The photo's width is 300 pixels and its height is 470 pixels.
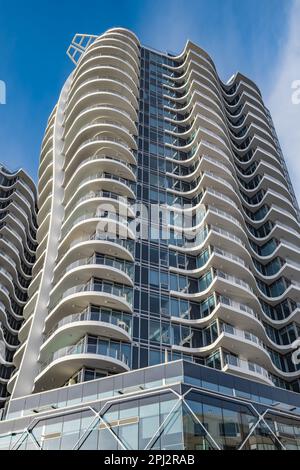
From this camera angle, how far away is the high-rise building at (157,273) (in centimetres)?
3056

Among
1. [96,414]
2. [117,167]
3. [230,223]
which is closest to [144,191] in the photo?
[117,167]

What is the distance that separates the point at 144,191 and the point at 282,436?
29660mm

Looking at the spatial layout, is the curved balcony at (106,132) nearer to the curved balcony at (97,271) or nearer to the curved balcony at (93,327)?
the curved balcony at (97,271)

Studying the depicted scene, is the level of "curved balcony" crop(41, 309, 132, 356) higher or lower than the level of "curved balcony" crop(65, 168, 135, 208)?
lower

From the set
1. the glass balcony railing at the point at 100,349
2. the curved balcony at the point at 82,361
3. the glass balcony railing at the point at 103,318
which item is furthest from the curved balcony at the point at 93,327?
the curved balcony at the point at 82,361

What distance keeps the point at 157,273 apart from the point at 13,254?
30943 millimetres

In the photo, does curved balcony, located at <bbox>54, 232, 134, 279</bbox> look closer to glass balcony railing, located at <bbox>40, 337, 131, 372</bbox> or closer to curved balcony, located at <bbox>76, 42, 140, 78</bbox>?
glass balcony railing, located at <bbox>40, 337, 131, 372</bbox>

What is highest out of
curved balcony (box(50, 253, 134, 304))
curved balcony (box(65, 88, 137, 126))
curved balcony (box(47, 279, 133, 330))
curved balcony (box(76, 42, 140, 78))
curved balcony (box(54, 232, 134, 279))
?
curved balcony (box(76, 42, 140, 78))

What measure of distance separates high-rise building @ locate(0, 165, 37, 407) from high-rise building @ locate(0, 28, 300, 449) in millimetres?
9523

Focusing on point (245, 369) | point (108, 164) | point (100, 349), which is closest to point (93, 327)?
point (100, 349)

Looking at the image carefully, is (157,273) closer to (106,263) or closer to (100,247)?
(106,263)

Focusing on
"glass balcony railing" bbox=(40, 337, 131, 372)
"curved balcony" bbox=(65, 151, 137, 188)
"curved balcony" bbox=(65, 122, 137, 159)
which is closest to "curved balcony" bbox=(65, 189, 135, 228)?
"curved balcony" bbox=(65, 151, 137, 188)

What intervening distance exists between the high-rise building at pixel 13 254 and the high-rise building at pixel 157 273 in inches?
375

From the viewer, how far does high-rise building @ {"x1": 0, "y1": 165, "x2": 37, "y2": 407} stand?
208ft
